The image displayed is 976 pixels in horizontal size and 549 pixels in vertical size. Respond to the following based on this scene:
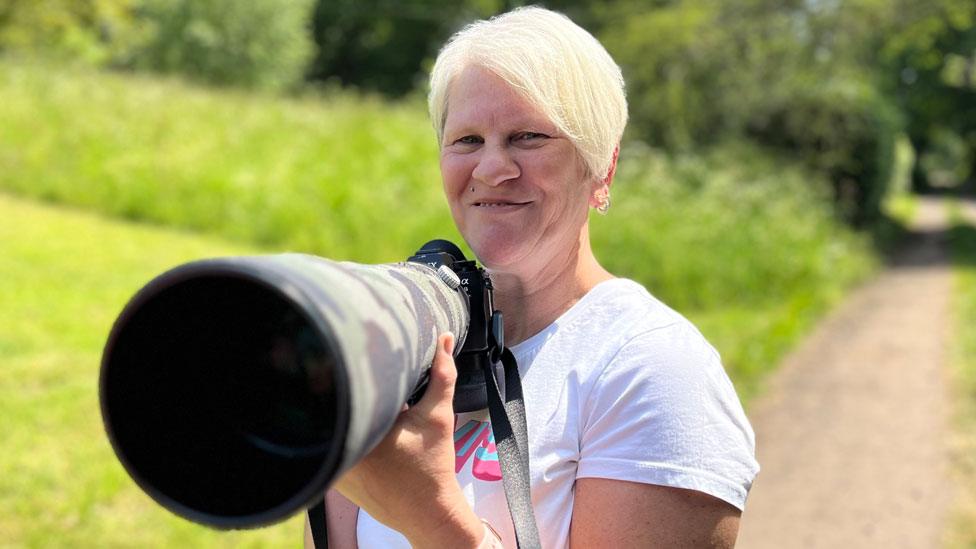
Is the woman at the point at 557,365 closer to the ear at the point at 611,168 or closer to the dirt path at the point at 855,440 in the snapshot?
the ear at the point at 611,168

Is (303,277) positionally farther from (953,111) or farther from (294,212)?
(953,111)

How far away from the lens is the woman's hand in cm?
106

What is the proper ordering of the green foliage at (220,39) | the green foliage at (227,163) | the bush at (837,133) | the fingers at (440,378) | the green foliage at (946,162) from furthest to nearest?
the green foliage at (946,162) → the green foliage at (220,39) → the bush at (837,133) → the green foliage at (227,163) → the fingers at (440,378)

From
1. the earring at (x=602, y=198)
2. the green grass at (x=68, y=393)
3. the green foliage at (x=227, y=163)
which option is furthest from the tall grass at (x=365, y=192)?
the earring at (x=602, y=198)

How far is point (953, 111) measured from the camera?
27.0 meters

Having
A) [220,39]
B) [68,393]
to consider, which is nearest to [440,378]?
[68,393]

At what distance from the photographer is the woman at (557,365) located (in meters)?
1.20

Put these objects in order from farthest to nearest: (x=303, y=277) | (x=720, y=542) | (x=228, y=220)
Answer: (x=228, y=220)
(x=720, y=542)
(x=303, y=277)

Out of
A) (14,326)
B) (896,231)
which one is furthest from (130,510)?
(896,231)

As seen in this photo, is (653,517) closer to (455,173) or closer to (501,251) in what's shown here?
(501,251)

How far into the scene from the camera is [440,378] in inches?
41.9

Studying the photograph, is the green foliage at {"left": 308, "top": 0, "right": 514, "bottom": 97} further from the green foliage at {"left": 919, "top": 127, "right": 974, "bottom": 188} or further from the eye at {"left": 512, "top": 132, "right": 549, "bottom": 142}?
the eye at {"left": 512, "top": 132, "right": 549, "bottom": 142}

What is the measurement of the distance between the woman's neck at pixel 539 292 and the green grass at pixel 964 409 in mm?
4010

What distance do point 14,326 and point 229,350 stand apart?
19.9 ft
